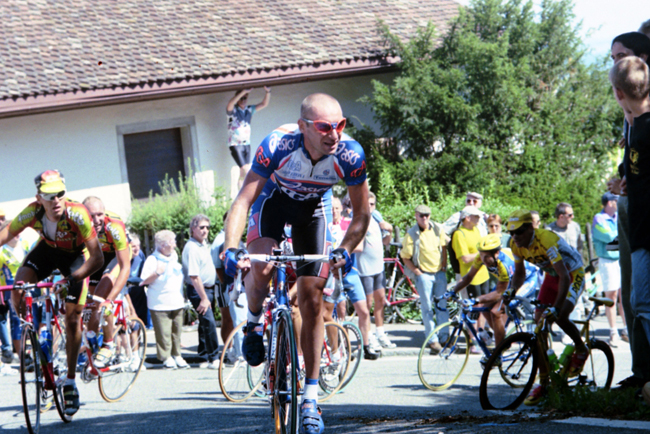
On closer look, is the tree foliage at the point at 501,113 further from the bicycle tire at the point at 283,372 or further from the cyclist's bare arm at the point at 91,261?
the bicycle tire at the point at 283,372

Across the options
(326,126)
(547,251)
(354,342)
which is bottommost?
(354,342)

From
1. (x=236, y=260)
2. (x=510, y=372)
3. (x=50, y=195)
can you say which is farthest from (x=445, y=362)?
(x=236, y=260)

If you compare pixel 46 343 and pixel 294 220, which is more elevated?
pixel 294 220

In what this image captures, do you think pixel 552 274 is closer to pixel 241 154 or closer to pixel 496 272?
pixel 496 272

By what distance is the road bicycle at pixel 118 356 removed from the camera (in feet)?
29.3

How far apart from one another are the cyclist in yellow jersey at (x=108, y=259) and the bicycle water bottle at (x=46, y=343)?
712mm

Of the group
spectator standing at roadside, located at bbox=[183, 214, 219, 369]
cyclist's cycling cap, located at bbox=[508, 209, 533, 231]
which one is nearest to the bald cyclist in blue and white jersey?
cyclist's cycling cap, located at bbox=[508, 209, 533, 231]

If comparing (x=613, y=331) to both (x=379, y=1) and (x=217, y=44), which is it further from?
(x=379, y=1)

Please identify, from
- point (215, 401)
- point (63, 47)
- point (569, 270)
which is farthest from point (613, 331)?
point (63, 47)

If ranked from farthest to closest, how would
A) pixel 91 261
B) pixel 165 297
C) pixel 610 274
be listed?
pixel 610 274 → pixel 165 297 → pixel 91 261

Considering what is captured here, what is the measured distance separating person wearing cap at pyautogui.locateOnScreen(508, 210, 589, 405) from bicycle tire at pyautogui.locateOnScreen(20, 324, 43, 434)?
189 inches

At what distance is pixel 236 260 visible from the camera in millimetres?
5246

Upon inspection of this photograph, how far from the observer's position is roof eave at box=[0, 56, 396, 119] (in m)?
17.0

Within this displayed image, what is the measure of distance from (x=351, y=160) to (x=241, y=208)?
88 cm
